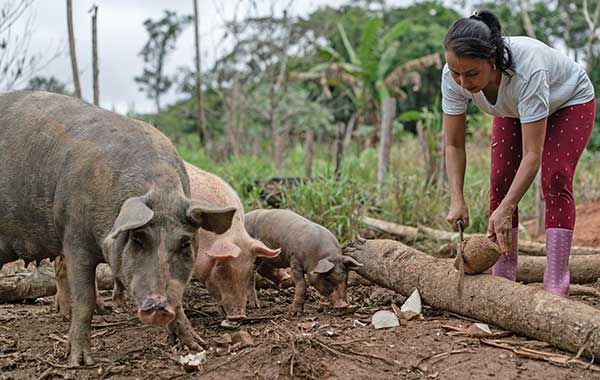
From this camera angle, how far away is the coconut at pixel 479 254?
13.6 feet

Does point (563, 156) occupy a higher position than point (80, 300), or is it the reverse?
point (563, 156)

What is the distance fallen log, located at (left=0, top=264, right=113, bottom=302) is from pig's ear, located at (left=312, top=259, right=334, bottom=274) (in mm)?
1825

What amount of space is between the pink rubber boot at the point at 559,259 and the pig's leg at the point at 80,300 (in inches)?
109

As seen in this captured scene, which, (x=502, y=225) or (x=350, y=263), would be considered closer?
(x=502, y=225)

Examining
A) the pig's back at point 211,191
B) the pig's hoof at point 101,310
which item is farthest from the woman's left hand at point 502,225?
the pig's hoof at point 101,310

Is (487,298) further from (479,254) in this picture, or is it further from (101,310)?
(101,310)

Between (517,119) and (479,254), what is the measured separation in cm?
108

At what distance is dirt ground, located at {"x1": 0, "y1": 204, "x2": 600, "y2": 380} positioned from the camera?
3436mm

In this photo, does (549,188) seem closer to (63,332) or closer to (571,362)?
(571,362)

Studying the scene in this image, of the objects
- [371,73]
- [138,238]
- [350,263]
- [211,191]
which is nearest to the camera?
[138,238]

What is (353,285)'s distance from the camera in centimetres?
578

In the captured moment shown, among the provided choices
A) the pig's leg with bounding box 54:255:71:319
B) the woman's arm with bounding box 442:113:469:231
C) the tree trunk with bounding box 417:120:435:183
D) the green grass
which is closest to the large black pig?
the pig's leg with bounding box 54:255:71:319

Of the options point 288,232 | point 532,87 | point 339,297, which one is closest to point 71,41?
point 288,232

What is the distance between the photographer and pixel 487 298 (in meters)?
4.14
